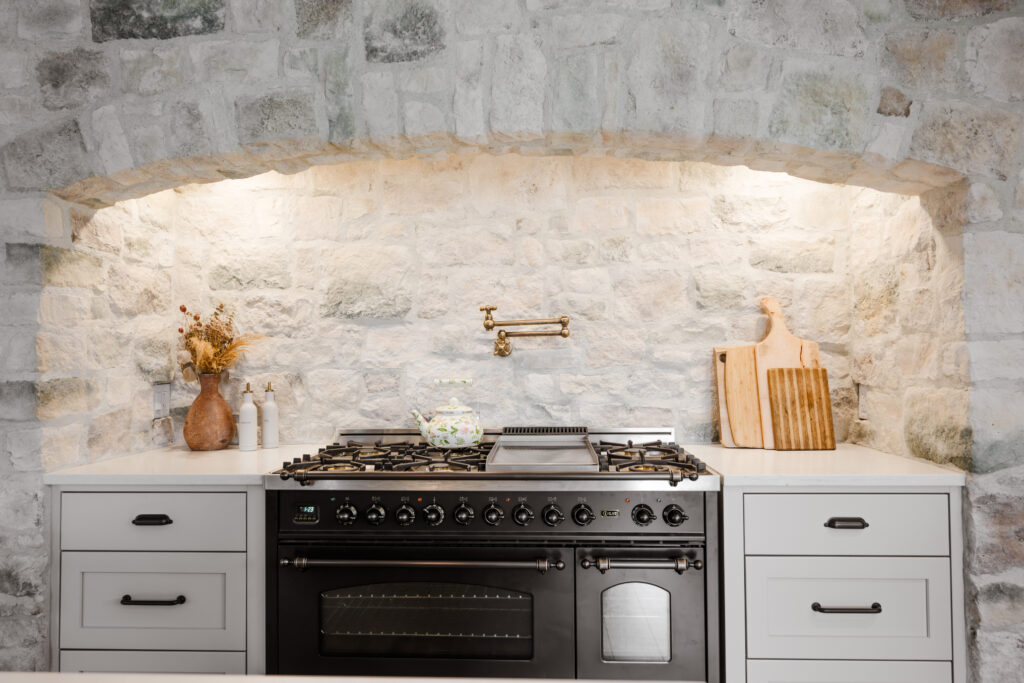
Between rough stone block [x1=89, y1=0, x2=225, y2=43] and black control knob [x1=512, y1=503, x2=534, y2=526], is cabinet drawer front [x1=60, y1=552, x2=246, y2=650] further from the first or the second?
rough stone block [x1=89, y1=0, x2=225, y2=43]

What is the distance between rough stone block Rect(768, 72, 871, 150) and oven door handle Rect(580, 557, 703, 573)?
1.35m

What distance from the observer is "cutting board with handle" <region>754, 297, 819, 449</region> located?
2.64 m

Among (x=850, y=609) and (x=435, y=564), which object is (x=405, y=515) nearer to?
(x=435, y=564)

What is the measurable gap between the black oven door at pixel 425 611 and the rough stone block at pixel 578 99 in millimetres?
1359

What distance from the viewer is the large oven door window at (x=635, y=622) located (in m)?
2.08

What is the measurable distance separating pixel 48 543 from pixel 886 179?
3.08 metres

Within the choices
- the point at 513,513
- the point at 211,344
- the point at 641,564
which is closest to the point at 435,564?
the point at 513,513

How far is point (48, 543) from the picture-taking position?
2.20m

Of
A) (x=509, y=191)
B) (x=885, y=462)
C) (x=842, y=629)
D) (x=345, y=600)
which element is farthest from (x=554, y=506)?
(x=509, y=191)

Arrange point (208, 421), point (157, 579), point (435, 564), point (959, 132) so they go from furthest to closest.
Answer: point (208, 421) < point (157, 579) < point (435, 564) < point (959, 132)

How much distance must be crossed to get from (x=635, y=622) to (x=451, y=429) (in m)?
0.94

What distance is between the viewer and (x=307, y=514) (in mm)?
2135

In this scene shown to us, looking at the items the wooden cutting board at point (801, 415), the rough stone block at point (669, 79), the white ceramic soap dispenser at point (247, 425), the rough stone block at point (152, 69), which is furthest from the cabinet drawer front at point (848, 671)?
the rough stone block at point (152, 69)

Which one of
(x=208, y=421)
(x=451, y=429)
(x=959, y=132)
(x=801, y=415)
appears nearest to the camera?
(x=959, y=132)
